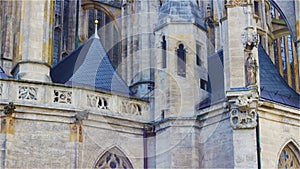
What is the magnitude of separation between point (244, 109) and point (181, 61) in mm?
2632

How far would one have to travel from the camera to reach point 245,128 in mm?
12469

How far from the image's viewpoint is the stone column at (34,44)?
13867 millimetres

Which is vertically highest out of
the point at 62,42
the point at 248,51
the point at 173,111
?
the point at 62,42

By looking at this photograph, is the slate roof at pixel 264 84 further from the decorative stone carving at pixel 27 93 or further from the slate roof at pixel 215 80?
the decorative stone carving at pixel 27 93

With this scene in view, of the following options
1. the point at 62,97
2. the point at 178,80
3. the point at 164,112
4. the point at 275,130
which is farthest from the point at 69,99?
the point at 275,130

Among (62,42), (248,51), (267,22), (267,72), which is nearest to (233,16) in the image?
(248,51)

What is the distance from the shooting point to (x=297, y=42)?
16.1 m

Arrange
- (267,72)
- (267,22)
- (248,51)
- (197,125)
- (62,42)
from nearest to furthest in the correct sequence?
(248,51) → (197,125) → (267,72) → (267,22) → (62,42)

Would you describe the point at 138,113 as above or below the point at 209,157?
above

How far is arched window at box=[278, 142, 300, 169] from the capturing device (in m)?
13.7

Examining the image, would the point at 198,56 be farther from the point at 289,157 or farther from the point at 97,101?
the point at 289,157

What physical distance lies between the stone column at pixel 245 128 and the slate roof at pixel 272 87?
125 centimetres

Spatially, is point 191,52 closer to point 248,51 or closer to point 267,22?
point 248,51

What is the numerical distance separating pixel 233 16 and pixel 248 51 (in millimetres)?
814
